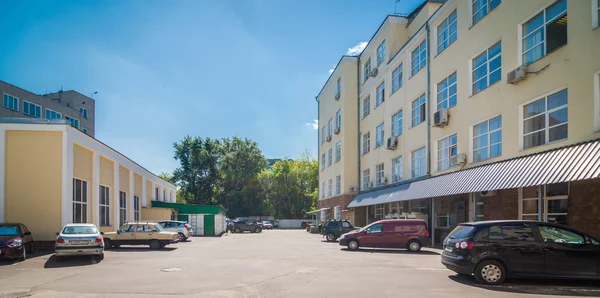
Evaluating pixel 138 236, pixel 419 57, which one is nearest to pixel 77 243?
pixel 138 236

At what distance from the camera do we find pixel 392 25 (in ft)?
109

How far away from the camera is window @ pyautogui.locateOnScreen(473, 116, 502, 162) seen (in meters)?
18.6

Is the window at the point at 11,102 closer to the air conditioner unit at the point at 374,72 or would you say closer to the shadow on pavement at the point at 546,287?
the air conditioner unit at the point at 374,72

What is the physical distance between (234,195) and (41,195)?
176 feet

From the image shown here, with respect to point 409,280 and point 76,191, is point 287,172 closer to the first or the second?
point 76,191

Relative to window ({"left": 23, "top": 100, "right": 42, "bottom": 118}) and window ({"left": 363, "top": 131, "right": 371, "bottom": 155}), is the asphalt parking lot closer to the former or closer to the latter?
window ({"left": 363, "top": 131, "right": 371, "bottom": 155})

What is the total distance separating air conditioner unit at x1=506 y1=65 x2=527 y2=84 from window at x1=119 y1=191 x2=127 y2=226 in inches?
1033

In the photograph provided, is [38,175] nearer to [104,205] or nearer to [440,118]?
[104,205]

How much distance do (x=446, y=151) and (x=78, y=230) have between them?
1821 centimetres

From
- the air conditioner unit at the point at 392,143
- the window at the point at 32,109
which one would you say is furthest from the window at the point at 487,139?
the window at the point at 32,109

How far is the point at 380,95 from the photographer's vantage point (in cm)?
3519

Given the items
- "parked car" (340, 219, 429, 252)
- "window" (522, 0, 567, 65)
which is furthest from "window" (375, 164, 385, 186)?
"window" (522, 0, 567, 65)

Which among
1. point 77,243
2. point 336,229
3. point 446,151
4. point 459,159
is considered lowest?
point 336,229

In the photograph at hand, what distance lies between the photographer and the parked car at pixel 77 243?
52.0 ft
